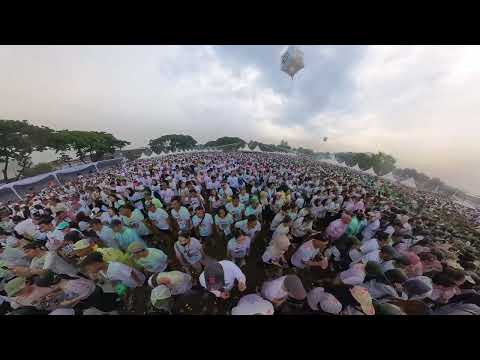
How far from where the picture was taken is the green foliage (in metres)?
4.15

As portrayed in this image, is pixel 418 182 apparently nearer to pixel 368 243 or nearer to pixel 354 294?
pixel 368 243

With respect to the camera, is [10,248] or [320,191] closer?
[10,248]

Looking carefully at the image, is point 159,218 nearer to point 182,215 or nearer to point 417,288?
point 182,215

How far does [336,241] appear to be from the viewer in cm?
290

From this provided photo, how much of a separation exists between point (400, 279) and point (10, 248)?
477 cm

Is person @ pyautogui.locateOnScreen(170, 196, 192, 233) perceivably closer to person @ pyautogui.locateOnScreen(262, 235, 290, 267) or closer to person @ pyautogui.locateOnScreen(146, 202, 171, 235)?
person @ pyautogui.locateOnScreen(146, 202, 171, 235)

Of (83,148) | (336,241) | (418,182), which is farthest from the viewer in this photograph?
(418,182)

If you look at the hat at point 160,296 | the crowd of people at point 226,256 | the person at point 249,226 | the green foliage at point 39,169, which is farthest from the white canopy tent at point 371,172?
the green foliage at point 39,169

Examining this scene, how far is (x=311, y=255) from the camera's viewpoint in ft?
7.94

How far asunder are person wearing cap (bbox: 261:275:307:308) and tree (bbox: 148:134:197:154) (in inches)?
141

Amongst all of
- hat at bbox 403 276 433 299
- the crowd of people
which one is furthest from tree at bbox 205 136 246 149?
hat at bbox 403 276 433 299
